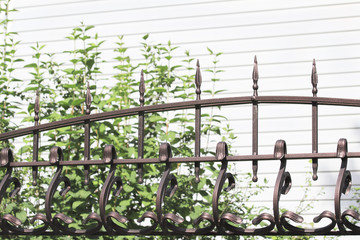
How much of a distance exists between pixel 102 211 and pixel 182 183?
197 centimetres

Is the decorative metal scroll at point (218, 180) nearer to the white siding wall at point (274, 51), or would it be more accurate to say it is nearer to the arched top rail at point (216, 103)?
the arched top rail at point (216, 103)

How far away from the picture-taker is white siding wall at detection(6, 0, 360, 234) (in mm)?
6527

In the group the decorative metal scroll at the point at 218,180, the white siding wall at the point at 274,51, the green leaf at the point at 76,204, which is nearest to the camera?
the decorative metal scroll at the point at 218,180

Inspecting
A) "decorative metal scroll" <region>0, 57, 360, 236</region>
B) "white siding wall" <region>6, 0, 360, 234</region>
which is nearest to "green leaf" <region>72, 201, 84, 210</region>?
"decorative metal scroll" <region>0, 57, 360, 236</region>

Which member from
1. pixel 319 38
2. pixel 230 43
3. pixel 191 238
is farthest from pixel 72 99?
pixel 319 38

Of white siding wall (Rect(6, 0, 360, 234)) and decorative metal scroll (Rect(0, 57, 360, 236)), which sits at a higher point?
white siding wall (Rect(6, 0, 360, 234))

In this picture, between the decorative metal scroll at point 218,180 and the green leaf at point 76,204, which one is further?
the green leaf at point 76,204

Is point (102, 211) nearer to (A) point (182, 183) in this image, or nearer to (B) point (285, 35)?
(A) point (182, 183)

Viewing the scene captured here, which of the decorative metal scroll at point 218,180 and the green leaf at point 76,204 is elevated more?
the decorative metal scroll at point 218,180

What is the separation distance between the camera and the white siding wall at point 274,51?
653 cm

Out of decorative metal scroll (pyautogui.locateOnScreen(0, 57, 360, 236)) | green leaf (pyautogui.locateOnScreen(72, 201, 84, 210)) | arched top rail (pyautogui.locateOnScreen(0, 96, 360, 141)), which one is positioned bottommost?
green leaf (pyautogui.locateOnScreen(72, 201, 84, 210))

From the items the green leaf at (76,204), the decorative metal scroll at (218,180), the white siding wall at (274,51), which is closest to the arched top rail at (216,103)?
Result: the decorative metal scroll at (218,180)

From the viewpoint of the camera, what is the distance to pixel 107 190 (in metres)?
2.91

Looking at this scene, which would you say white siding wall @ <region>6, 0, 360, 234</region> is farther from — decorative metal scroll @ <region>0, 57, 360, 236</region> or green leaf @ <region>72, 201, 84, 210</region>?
decorative metal scroll @ <region>0, 57, 360, 236</region>
